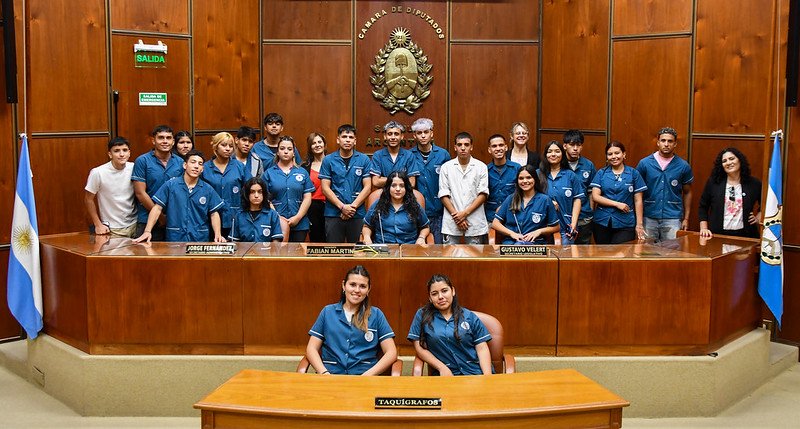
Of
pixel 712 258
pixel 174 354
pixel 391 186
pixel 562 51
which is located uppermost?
pixel 562 51

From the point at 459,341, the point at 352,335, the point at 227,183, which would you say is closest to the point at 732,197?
the point at 459,341

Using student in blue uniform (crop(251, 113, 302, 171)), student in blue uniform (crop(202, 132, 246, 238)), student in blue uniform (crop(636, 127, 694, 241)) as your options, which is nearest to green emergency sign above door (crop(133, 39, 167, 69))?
student in blue uniform (crop(251, 113, 302, 171))

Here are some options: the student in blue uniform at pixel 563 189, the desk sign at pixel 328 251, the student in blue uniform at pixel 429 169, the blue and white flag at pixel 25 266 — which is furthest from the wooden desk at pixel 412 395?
the student in blue uniform at pixel 429 169

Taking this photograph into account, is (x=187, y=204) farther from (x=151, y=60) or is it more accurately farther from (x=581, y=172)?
(x=581, y=172)

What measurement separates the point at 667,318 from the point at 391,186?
1967 millimetres

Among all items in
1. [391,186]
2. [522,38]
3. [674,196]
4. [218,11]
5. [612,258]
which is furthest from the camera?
[522,38]

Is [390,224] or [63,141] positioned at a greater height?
[63,141]

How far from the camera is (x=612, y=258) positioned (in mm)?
5340

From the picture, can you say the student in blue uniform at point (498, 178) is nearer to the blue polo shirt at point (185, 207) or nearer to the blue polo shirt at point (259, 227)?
the blue polo shirt at point (259, 227)

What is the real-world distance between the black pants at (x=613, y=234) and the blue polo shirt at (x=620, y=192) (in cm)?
3

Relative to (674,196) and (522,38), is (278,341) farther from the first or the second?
(522,38)

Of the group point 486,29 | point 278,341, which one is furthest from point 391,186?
point 486,29

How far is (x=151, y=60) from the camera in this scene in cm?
765

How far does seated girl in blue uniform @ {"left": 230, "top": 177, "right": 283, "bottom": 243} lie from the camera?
6090mm
